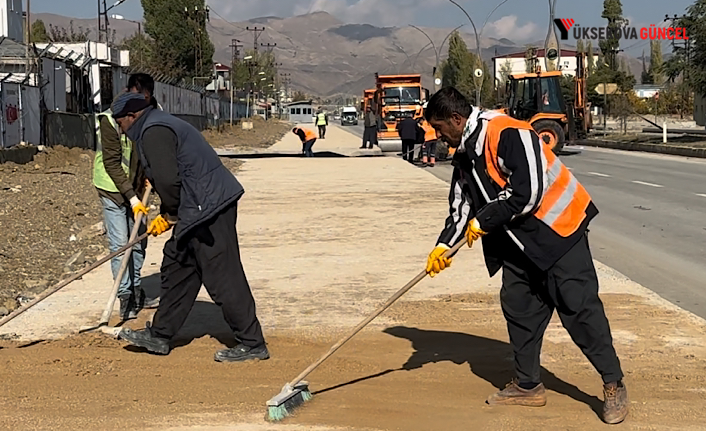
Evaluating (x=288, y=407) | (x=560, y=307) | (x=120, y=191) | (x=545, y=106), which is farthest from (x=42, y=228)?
(x=545, y=106)

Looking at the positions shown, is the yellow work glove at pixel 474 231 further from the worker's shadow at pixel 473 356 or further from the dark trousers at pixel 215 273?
the dark trousers at pixel 215 273

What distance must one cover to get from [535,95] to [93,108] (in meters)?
13.9

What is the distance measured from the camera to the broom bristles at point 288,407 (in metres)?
4.96

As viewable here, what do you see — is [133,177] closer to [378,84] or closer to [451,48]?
[378,84]

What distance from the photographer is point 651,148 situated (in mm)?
35625

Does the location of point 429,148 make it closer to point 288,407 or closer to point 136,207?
point 136,207

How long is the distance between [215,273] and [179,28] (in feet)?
278

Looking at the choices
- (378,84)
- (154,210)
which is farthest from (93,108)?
(154,210)

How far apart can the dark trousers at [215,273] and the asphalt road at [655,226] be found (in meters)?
3.70

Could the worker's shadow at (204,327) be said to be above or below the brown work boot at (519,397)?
below

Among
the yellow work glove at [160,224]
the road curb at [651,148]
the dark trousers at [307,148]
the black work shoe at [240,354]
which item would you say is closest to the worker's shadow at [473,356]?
the black work shoe at [240,354]

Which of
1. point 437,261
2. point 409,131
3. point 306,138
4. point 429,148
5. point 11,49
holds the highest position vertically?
point 11,49

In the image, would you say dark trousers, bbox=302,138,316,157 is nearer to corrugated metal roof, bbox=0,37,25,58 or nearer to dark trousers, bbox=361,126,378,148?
dark trousers, bbox=361,126,378,148

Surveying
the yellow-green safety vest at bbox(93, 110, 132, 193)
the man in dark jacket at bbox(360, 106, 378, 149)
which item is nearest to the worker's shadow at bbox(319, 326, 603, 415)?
the yellow-green safety vest at bbox(93, 110, 132, 193)
